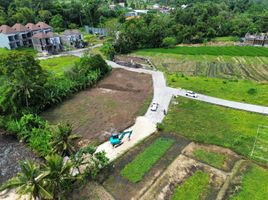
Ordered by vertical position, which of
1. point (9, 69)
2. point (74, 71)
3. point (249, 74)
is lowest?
point (249, 74)

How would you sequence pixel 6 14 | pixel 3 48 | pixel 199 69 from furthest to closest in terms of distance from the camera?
pixel 6 14
pixel 3 48
pixel 199 69

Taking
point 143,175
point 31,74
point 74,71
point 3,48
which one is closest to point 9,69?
point 31,74

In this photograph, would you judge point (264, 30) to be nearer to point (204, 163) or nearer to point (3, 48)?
point (204, 163)

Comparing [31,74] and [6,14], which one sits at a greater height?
[6,14]

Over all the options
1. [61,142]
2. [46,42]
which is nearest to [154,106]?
[61,142]

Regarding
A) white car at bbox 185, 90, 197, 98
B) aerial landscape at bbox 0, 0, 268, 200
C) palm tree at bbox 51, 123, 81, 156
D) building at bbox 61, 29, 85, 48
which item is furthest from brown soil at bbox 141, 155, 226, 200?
building at bbox 61, 29, 85, 48

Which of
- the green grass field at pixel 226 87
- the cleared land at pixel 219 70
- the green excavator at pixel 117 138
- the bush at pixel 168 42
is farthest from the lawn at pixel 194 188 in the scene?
the bush at pixel 168 42

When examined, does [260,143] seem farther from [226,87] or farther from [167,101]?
[226,87]
